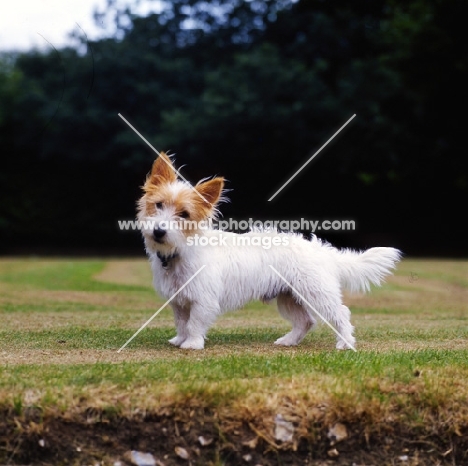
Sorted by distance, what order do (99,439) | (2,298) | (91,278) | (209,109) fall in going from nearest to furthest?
(99,439)
(2,298)
(91,278)
(209,109)

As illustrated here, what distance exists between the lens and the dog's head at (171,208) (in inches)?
309

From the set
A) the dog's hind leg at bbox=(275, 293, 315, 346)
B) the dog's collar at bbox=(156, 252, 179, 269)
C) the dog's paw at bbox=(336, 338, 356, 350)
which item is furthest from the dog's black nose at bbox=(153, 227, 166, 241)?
the dog's paw at bbox=(336, 338, 356, 350)

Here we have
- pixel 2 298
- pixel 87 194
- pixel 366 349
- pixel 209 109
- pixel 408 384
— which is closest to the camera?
pixel 408 384

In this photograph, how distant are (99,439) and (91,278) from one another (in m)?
13.6

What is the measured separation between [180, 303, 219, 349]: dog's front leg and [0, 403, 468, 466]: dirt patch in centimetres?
197

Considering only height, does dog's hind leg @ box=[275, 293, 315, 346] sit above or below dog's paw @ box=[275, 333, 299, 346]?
above

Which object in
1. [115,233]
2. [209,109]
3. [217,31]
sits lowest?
[115,233]

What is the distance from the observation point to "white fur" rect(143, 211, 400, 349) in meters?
8.24

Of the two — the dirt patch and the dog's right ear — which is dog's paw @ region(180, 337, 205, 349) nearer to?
the dog's right ear

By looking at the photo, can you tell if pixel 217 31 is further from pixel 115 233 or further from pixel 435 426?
pixel 435 426

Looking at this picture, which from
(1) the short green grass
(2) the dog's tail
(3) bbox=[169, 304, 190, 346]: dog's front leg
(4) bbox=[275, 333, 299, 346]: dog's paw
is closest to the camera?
(1) the short green grass

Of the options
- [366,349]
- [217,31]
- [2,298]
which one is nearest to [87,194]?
[217,31]

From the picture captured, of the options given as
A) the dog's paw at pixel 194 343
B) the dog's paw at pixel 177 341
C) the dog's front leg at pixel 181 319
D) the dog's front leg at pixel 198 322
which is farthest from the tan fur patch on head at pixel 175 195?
the dog's paw at pixel 177 341

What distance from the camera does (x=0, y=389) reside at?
6410mm
